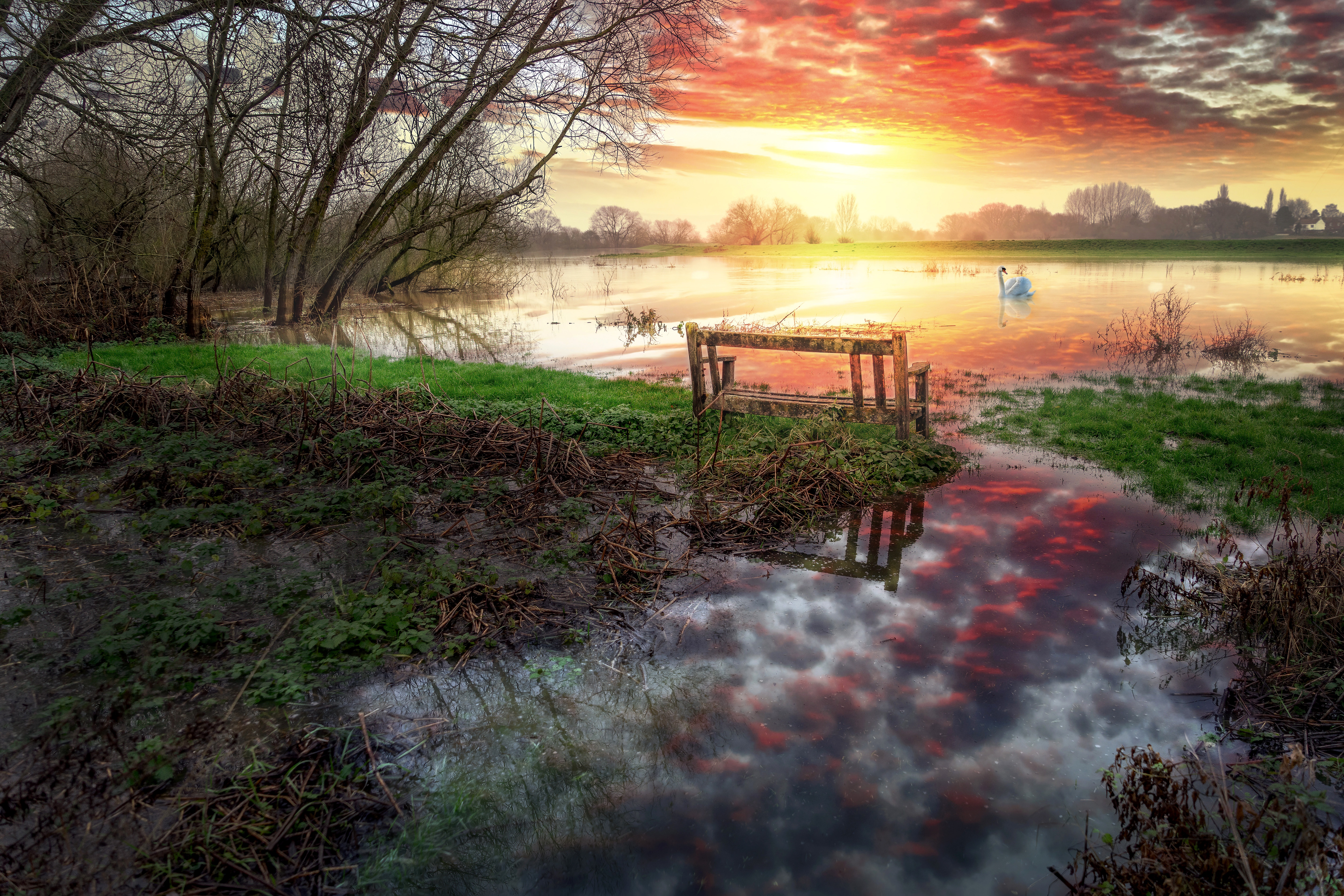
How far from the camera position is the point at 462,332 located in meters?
23.8

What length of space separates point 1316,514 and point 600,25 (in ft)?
58.0

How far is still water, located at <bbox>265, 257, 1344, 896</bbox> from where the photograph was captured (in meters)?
3.50

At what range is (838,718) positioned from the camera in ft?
14.8

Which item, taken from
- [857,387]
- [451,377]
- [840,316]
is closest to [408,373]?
[451,377]

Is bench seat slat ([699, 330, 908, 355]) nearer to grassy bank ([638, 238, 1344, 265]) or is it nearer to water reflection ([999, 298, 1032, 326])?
water reflection ([999, 298, 1032, 326])

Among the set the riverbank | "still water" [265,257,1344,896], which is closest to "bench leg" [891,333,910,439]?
the riverbank

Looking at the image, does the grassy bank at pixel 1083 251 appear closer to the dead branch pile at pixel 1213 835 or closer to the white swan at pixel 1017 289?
the white swan at pixel 1017 289

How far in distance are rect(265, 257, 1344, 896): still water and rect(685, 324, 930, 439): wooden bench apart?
1352mm

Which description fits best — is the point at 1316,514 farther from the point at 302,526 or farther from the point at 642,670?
the point at 302,526

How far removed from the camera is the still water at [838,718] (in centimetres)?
350

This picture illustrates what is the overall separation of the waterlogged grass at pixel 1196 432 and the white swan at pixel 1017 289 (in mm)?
15669

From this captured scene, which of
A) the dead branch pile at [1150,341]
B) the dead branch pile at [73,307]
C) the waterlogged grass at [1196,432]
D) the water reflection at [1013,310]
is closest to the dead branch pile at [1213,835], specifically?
the waterlogged grass at [1196,432]

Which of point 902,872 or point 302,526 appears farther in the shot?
point 302,526


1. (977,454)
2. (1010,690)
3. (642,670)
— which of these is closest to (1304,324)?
(977,454)
